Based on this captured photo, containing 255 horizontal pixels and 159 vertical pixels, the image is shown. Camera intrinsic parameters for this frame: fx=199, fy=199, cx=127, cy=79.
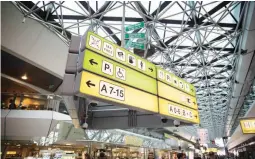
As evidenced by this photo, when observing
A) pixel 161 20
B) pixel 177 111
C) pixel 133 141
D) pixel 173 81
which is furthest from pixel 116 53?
pixel 133 141

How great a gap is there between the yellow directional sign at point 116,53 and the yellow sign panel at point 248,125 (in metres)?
11.8

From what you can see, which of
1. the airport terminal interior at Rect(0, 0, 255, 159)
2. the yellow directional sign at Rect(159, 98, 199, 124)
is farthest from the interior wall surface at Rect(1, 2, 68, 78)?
the yellow directional sign at Rect(159, 98, 199, 124)

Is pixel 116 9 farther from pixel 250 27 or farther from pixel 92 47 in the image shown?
pixel 92 47

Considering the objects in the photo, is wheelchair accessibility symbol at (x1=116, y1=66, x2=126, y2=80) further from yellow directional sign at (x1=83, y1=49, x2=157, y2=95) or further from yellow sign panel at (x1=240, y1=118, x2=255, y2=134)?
yellow sign panel at (x1=240, y1=118, x2=255, y2=134)

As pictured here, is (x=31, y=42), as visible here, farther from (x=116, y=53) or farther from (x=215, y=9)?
(x=215, y=9)

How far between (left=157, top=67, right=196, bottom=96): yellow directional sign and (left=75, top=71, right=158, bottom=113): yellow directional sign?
92cm

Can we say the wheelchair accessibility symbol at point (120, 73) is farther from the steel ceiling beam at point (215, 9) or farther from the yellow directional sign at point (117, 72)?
the steel ceiling beam at point (215, 9)

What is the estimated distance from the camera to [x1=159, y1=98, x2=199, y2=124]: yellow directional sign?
4.63m

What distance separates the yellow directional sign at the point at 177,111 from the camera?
463 centimetres

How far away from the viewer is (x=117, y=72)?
384cm

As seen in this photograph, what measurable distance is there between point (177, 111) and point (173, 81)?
87 centimetres

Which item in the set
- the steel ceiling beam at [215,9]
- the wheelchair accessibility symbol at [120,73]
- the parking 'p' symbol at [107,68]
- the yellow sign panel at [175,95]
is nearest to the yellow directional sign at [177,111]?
the yellow sign panel at [175,95]

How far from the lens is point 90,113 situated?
618 centimetres

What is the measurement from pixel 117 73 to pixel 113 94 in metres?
0.49
